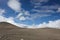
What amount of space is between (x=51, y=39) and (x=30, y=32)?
16546 millimetres

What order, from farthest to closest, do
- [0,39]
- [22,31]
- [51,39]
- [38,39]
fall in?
[22,31] → [51,39] → [38,39] → [0,39]

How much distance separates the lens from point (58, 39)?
183 feet

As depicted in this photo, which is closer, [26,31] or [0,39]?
[0,39]

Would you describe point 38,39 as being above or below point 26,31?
below

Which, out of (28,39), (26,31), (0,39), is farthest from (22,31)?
(0,39)

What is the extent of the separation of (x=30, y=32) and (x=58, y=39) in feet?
51.9

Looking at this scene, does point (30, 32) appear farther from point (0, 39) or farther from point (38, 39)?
point (0, 39)

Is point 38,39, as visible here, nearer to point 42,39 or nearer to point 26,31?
point 42,39

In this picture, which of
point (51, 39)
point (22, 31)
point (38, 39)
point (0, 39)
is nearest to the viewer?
point (0, 39)

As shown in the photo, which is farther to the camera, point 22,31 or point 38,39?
point 22,31

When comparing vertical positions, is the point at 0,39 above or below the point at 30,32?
below

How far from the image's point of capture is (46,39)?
51594 millimetres

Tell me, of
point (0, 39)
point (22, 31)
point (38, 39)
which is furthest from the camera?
point (22, 31)

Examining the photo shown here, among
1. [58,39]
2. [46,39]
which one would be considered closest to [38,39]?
[46,39]
